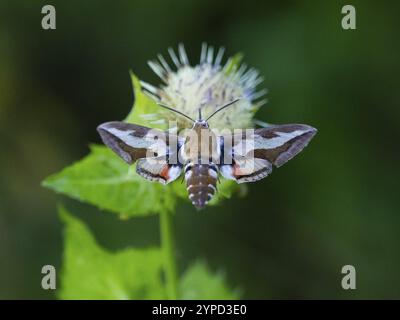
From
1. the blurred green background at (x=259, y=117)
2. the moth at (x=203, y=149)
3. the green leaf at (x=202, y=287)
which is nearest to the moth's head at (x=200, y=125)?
the moth at (x=203, y=149)

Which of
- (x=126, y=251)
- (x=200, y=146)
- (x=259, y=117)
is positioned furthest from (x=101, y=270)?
(x=259, y=117)

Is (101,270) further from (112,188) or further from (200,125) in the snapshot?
(200,125)

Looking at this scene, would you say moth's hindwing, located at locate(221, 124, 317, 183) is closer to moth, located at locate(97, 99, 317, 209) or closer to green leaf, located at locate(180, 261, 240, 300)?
moth, located at locate(97, 99, 317, 209)

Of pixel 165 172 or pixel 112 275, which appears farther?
pixel 112 275

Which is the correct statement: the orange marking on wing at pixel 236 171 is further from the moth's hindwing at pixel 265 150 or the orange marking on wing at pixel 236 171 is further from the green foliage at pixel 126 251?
the green foliage at pixel 126 251

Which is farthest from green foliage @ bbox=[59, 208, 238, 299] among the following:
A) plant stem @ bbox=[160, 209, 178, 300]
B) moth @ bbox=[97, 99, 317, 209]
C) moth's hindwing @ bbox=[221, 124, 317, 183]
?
moth's hindwing @ bbox=[221, 124, 317, 183]

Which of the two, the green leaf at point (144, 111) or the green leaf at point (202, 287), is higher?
the green leaf at point (144, 111)
